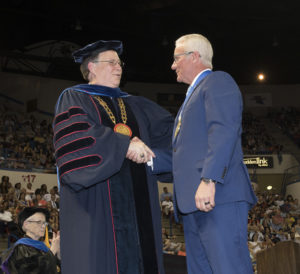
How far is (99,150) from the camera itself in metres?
3.10

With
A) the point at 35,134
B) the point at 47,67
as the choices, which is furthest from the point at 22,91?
the point at 35,134

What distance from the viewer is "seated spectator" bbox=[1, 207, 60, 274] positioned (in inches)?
192

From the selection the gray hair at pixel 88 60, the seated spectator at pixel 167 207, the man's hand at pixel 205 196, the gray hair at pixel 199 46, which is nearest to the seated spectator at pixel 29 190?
the seated spectator at pixel 167 207

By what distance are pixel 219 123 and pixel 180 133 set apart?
0.35 meters

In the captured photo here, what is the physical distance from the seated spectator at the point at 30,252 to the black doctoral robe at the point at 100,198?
6.68 feet

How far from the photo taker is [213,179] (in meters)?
2.57

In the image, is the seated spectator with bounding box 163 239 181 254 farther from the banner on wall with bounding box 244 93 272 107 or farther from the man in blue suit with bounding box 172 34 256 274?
the banner on wall with bounding box 244 93 272 107

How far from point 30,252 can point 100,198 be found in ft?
7.43

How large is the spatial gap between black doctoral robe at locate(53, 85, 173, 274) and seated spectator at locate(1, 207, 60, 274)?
6.68 ft

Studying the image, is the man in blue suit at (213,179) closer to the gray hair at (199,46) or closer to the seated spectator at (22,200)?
the gray hair at (199,46)

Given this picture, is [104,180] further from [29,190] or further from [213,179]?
[29,190]

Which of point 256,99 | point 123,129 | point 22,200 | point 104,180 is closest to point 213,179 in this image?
point 104,180

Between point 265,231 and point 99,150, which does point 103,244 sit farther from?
point 265,231

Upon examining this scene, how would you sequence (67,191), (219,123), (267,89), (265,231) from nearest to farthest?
(219,123) → (67,191) → (265,231) → (267,89)
